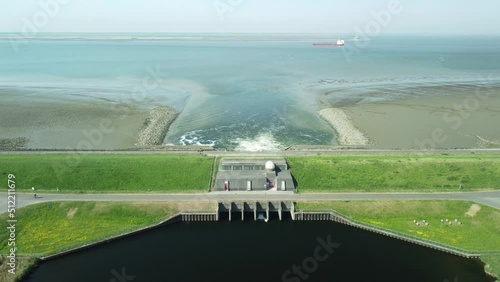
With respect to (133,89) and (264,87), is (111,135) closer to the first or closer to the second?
(133,89)

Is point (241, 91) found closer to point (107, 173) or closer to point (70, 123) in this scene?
point (70, 123)

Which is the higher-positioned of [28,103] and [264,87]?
[264,87]

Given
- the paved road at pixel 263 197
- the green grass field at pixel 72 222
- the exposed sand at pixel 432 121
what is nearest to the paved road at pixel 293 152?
the exposed sand at pixel 432 121

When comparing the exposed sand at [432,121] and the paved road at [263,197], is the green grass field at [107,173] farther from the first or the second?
the exposed sand at [432,121]

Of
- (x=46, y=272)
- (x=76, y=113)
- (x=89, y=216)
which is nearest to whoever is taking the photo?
(x=46, y=272)

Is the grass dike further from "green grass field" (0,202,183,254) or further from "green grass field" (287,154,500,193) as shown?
"green grass field" (287,154,500,193)

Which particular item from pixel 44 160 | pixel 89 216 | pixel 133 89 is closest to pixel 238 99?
pixel 133 89
